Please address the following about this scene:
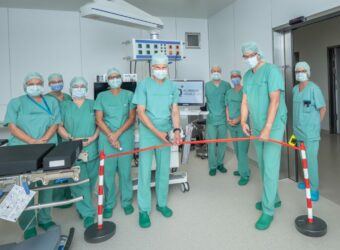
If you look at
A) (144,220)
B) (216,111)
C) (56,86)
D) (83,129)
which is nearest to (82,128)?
(83,129)

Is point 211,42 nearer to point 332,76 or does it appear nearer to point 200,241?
point 332,76

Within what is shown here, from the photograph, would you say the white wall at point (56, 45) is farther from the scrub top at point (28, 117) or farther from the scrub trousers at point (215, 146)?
the scrub top at point (28, 117)

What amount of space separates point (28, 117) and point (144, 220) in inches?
46.7

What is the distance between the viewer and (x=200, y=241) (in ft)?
6.46

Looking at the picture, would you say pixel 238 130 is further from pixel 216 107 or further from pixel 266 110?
pixel 266 110

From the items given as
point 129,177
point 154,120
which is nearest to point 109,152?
point 129,177

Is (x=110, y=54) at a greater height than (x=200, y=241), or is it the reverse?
(x=110, y=54)

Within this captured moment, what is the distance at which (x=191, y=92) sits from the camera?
12.1 ft

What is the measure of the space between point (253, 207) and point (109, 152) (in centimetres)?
136

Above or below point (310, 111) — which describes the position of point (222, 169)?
below

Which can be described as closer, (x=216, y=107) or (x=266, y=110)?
(x=266, y=110)

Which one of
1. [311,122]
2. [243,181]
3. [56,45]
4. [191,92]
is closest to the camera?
[311,122]

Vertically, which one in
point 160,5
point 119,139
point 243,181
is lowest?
point 243,181

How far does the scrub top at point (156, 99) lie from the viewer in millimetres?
2229
